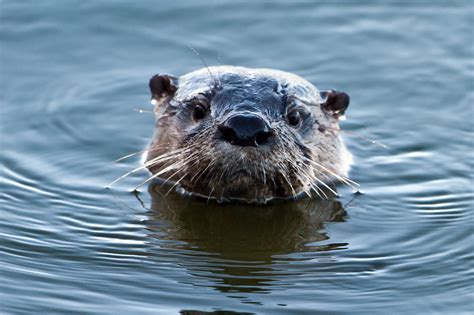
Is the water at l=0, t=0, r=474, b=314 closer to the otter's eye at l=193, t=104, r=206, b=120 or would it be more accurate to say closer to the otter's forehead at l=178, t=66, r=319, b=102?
the otter's eye at l=193, t=104, r=206, b=120

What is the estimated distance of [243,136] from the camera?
28.5ft

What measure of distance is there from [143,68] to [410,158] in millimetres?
3159

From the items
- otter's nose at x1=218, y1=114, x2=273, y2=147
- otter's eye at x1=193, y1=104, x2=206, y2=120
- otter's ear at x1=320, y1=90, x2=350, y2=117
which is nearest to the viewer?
otter's nose at x1=218, y1=114, x2=273, y2=147

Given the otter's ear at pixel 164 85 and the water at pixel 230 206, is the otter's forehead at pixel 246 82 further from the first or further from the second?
the water at pixel 230 206

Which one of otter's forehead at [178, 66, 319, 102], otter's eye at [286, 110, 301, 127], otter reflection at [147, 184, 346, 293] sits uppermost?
otter's forehead at [178, 66, 319, 102]

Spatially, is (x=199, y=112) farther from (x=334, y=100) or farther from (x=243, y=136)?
(x=334, y=100)

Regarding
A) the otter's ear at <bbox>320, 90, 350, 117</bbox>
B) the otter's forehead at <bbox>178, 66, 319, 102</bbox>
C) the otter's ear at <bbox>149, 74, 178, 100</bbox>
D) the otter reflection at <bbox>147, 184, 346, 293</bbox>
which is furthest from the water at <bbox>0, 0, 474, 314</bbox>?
the otter's forehead at <bbox>178, 66, 319, 102</bbox>

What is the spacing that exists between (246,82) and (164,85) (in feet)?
3.41

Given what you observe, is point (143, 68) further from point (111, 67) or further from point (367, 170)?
point (367, 170)

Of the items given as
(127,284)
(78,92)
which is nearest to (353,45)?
(78,92)

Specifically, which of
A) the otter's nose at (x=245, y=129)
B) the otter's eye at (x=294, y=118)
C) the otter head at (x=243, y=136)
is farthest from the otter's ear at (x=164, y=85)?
the otter's nose at (x=245, y=129)

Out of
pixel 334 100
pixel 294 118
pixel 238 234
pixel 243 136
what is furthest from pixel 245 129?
pixel 334 100

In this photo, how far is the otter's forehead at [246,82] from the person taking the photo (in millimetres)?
9508

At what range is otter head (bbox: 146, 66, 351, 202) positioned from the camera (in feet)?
29.3
